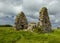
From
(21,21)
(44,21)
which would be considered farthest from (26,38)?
(21,21)

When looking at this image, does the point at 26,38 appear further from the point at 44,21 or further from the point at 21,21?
the point at 21,21

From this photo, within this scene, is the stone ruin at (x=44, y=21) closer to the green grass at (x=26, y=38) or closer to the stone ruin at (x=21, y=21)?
the stone ruin at (x=21, y=21)

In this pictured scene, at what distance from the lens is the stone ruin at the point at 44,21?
9485 cm

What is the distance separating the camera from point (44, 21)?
96625 mm

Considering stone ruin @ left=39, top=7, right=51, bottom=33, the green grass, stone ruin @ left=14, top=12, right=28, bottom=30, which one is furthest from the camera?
stone ruin @ left=14, top=12, right=28, bottom=30

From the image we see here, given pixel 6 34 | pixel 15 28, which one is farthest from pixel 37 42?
pixel 15 28

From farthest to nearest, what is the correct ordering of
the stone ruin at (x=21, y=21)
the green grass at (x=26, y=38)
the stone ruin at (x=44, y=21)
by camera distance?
1. the stone ruin at (x=21, y=21)
2. the stone ruin at (x=44, y=21)
3. the green grass at (x=26, y=38)

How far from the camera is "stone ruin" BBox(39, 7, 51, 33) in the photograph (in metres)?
94.8

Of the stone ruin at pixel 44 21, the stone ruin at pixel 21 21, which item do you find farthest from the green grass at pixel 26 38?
the stone ruin at pixel 21 21

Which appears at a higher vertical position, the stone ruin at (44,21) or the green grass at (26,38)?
the stone ruin at (44,21)

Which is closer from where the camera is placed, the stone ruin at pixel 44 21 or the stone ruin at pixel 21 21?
the stone ruin at pixel 44 21

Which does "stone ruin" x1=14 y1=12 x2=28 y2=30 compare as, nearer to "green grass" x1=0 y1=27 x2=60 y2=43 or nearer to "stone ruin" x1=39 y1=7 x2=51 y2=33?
"stone ruin" x1=39 y1=7 x2=51 y2=33

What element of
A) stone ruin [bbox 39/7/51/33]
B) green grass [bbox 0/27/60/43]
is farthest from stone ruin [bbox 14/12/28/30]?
green grass [bbox 0/27/60/43]

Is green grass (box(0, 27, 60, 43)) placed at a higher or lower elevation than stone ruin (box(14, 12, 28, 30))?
lower
